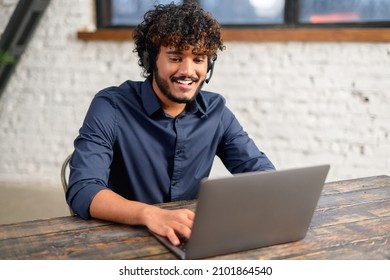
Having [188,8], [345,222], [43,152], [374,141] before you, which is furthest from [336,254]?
[43,152]

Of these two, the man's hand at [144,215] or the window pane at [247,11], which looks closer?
the man's hand at [144,215]

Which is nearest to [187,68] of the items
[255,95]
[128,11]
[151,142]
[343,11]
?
[151,142]

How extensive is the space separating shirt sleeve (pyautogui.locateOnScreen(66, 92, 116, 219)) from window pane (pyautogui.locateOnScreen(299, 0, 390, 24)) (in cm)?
210

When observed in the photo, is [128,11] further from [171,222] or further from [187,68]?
[171,222]

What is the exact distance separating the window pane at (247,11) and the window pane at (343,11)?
0.56 feet

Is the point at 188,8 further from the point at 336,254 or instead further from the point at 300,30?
the point at 300,30

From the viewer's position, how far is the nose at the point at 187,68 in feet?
5.89

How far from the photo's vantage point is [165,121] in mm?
1868

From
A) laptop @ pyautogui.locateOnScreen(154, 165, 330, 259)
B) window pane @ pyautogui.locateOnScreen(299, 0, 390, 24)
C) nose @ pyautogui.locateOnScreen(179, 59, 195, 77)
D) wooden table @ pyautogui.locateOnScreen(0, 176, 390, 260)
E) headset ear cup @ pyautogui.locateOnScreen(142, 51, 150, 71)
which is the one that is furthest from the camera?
window pane @ pyautogui.locateOnScreen(299, 0, 390, 24)

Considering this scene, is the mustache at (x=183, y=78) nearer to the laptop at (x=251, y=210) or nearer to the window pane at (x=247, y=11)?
the laptop at (x=251, y=210)

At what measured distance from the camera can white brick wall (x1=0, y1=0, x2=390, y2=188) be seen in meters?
3.38

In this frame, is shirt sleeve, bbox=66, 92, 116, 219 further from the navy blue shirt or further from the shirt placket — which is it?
the shirt placket

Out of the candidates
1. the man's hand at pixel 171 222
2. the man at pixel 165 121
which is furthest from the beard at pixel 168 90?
the man's hand at pixel 171 222

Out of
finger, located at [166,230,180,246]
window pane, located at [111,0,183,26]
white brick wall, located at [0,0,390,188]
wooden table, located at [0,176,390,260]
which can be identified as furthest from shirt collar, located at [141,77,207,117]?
window pane, located at [111,0,183,26]
